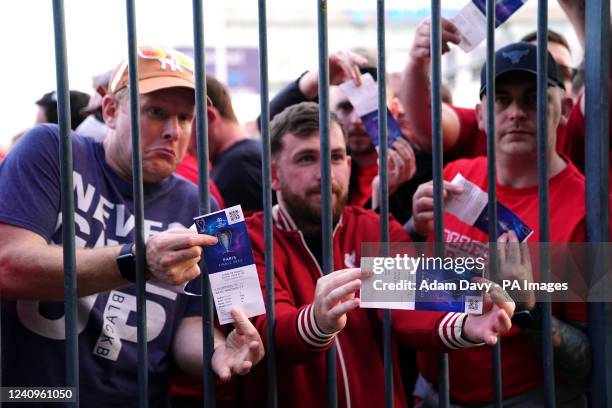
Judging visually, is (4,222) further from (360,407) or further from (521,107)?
(521,107)

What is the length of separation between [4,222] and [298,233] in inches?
33.3

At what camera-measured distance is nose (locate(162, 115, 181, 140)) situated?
7.13ft

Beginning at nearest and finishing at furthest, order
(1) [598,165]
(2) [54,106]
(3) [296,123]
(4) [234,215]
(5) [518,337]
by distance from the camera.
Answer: (4) [234,215] → (1) [598,165] → (5) [518,337] → (3) [296,123] → (2) [54,106]

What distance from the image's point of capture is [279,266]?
6.77ft

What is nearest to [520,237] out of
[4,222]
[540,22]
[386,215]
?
[386,215]

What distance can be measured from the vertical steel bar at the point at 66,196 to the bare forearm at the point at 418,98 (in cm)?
135

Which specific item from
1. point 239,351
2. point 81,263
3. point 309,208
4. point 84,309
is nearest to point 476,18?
point 309,208

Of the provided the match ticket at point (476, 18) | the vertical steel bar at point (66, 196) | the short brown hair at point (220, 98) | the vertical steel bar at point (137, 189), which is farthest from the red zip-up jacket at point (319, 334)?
the short brown hair at point (220, 98)

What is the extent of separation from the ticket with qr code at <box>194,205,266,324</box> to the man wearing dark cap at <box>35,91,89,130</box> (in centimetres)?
248

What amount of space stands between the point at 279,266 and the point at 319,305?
1.27 ft

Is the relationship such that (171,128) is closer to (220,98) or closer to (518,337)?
(518,337)

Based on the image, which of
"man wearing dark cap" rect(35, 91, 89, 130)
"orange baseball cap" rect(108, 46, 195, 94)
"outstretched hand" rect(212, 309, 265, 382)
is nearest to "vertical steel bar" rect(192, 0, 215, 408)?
"outstretched hand" rect(212, 309, 265, 382)

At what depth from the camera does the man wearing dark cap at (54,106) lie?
12.8ft

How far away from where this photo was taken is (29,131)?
6.51 feet
